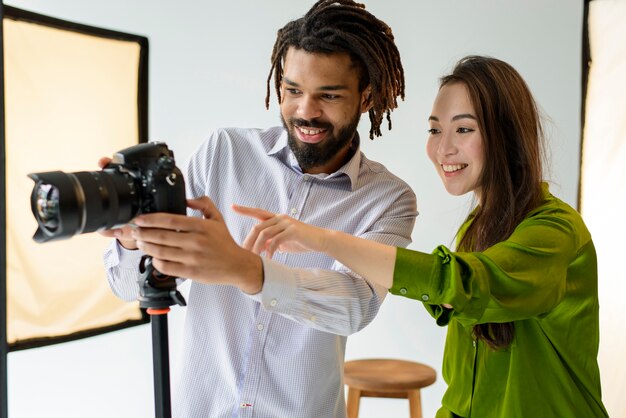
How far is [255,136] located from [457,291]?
23.5 inches

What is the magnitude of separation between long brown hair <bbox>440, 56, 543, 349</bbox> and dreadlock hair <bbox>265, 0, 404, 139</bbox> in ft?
0.66

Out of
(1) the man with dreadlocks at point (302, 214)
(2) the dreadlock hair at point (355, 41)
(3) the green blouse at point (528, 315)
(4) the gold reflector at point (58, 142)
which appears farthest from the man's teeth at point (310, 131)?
(4) the gold reflector at point (58, 142)

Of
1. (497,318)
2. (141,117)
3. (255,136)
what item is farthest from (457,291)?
(141,117)

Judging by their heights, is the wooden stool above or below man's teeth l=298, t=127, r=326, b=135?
below

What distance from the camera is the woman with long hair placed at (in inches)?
42.8

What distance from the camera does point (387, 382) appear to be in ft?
7.83

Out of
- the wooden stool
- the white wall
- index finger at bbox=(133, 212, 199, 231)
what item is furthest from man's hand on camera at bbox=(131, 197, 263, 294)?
the white wall

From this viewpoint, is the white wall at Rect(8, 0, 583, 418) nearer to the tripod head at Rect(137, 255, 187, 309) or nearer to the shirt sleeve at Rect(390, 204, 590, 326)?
the shirt sleeve at Rect(390, 204, 590, 326)

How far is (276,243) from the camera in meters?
1.08

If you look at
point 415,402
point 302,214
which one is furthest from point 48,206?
point 415,402

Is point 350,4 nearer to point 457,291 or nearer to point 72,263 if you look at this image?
point 457,291

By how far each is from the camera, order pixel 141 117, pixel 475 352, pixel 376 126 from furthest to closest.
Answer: pixel 141 117, pixel 376 126, pixel 475 352

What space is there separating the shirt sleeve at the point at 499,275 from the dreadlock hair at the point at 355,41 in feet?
1.46

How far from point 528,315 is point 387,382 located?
128 cm
